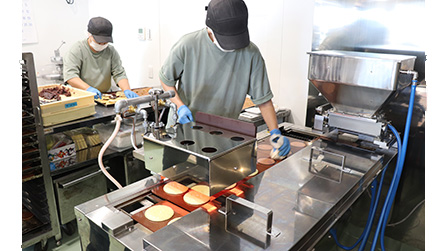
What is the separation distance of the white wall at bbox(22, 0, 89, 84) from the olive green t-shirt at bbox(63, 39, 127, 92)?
963 millimetres

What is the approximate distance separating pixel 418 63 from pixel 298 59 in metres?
1.03

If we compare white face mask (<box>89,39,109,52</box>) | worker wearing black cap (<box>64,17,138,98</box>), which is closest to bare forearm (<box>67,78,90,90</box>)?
worker wearing black cap (<box>64,17,138,98</box>)

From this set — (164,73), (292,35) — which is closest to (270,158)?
(164,73)

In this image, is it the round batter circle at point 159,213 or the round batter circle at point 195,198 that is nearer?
the round batter circle at point 159,213

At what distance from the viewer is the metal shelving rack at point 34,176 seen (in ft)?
7.14

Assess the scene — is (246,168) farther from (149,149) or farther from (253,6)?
(253,6)

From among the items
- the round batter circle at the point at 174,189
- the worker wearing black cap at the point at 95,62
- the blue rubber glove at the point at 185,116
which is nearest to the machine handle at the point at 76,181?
the worker wearing black cap at the point at 95,62

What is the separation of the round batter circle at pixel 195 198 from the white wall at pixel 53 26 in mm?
3798

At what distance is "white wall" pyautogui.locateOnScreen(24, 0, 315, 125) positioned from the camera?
2.91 meters

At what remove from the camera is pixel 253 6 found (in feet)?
10.2

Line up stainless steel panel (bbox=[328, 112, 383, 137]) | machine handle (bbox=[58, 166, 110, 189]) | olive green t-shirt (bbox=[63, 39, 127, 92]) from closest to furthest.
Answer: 1. stainless steel panel (bbox=[328, 112, 383, 137])
2. machine handle (bbox=[58, 166, 110, 189])
3. olive green t-shirt (bbox=[63, 39, 127, 92])

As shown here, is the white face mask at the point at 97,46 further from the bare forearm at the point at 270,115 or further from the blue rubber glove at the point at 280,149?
the blue rubber glove at the point at 280,149

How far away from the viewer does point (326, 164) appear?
171cm

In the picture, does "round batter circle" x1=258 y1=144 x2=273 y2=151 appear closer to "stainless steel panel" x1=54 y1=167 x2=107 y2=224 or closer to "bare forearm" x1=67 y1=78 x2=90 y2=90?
"stainless steel panel" x1=54 y1=167 x2=107 y2=224
